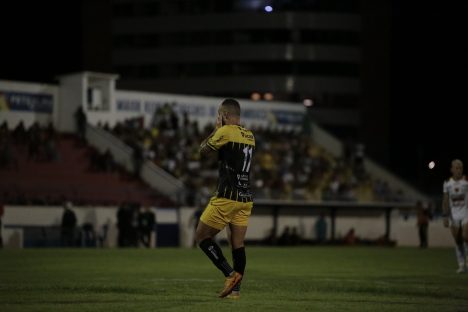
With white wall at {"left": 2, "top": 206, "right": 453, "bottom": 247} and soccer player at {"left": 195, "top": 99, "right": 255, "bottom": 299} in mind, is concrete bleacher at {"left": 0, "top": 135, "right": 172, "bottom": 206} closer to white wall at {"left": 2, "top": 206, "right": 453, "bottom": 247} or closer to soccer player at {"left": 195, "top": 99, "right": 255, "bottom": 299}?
white wall at {"left": 2, "top": 206, "right": 453, "bottom": 247}

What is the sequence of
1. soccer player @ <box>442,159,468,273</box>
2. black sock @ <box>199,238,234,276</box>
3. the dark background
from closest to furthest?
1. black sock @ <box>199,238,234,276</box>
2. soccer player @ <box>442,159,468,273</box>
3. the dark background

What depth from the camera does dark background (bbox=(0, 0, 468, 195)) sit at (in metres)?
74.8

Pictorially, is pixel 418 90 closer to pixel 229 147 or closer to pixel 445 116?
pixel 445 116

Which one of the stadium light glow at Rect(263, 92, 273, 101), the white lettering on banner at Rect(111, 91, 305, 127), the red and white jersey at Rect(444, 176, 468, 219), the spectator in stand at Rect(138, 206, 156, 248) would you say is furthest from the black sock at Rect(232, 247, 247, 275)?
the stadium light glow at Rect(263, 92, 273, 101)

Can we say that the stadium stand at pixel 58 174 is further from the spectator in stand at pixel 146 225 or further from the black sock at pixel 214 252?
the black sock at pixel 214 252

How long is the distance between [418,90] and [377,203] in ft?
120

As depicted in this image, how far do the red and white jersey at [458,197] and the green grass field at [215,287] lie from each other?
129cm

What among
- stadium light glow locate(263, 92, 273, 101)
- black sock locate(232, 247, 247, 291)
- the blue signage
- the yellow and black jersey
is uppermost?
stadium light glow locate(263, 92, 273, 101)

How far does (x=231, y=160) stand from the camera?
43.1 feet

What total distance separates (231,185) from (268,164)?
36.6 meters

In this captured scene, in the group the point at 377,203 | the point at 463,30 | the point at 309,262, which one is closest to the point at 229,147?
the point at 309,262

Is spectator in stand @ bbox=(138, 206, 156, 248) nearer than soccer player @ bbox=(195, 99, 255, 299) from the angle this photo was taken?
No

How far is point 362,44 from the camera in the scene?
8669 cm

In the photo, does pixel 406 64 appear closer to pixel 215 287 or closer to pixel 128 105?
pixel 128 105
